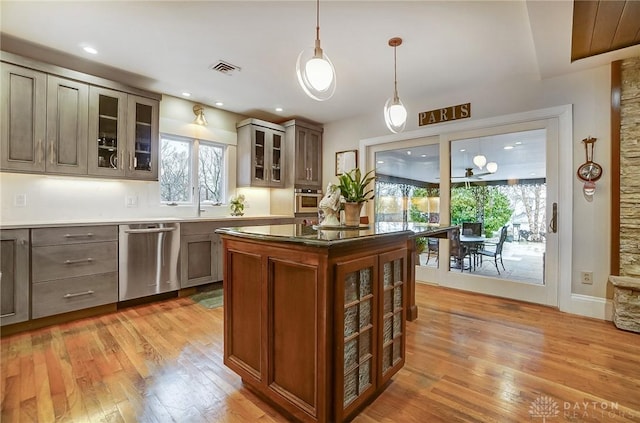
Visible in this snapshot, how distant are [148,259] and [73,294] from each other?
69 cm

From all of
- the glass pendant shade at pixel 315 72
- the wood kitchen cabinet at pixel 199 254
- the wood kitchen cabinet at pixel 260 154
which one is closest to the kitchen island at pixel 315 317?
the glass pendant shade at pixel 315 72

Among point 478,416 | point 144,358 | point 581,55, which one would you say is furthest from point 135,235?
point 581,55

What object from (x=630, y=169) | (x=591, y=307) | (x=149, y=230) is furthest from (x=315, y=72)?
(x=591, y=307)

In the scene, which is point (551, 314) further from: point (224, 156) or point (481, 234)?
point (224, 156)

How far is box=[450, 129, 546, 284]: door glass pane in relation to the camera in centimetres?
335

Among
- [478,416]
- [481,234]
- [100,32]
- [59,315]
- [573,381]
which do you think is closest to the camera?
[478,416]

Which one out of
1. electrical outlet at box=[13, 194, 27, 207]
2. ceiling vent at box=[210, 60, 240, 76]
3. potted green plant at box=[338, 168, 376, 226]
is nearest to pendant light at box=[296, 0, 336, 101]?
potted green plant at box=[338, 168, 376, 226]

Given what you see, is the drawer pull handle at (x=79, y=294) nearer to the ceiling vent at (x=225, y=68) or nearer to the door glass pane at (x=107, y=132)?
the door glass pane at (x=107, y=132)

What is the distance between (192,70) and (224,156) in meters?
1.55

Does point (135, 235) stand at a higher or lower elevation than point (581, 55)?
lower

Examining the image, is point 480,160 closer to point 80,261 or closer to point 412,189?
point 412,189

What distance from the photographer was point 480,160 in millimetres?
3762

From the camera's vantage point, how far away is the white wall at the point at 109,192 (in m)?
2.83

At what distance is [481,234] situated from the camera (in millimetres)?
3828
